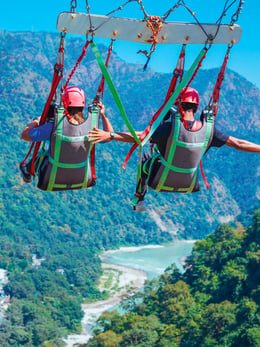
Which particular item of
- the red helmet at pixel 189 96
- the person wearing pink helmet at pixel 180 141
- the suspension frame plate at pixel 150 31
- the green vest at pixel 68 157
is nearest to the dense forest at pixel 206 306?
the person wearing pink helmet at pixel 180 141

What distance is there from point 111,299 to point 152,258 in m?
41.6

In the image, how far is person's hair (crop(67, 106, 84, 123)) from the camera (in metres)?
9.13

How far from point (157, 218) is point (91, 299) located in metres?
83.5

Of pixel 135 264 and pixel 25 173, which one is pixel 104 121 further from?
pixel 135 264

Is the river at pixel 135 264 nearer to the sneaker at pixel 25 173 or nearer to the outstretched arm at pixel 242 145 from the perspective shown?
the sneaker at pixel 25 173

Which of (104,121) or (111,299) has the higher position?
(104,121)

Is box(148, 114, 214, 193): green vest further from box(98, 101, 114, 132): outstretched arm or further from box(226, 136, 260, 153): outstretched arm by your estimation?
box(98, 101, 114, 132): outstretched arm

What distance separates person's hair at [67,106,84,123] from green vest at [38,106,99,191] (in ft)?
0.46

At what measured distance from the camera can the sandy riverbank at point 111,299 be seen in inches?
3706

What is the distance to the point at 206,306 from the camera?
71.3 meters

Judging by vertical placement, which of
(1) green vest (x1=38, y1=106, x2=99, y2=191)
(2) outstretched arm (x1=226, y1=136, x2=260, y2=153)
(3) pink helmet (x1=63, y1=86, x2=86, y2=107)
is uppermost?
(3) pink helmet (x1=63, y1=86, x2=86, y2=107)

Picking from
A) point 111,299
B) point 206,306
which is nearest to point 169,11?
point 206,306

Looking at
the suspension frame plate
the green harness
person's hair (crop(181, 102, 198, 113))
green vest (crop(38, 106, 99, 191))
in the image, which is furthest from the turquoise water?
the suspension frame plate

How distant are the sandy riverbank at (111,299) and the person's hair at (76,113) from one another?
269 feet
